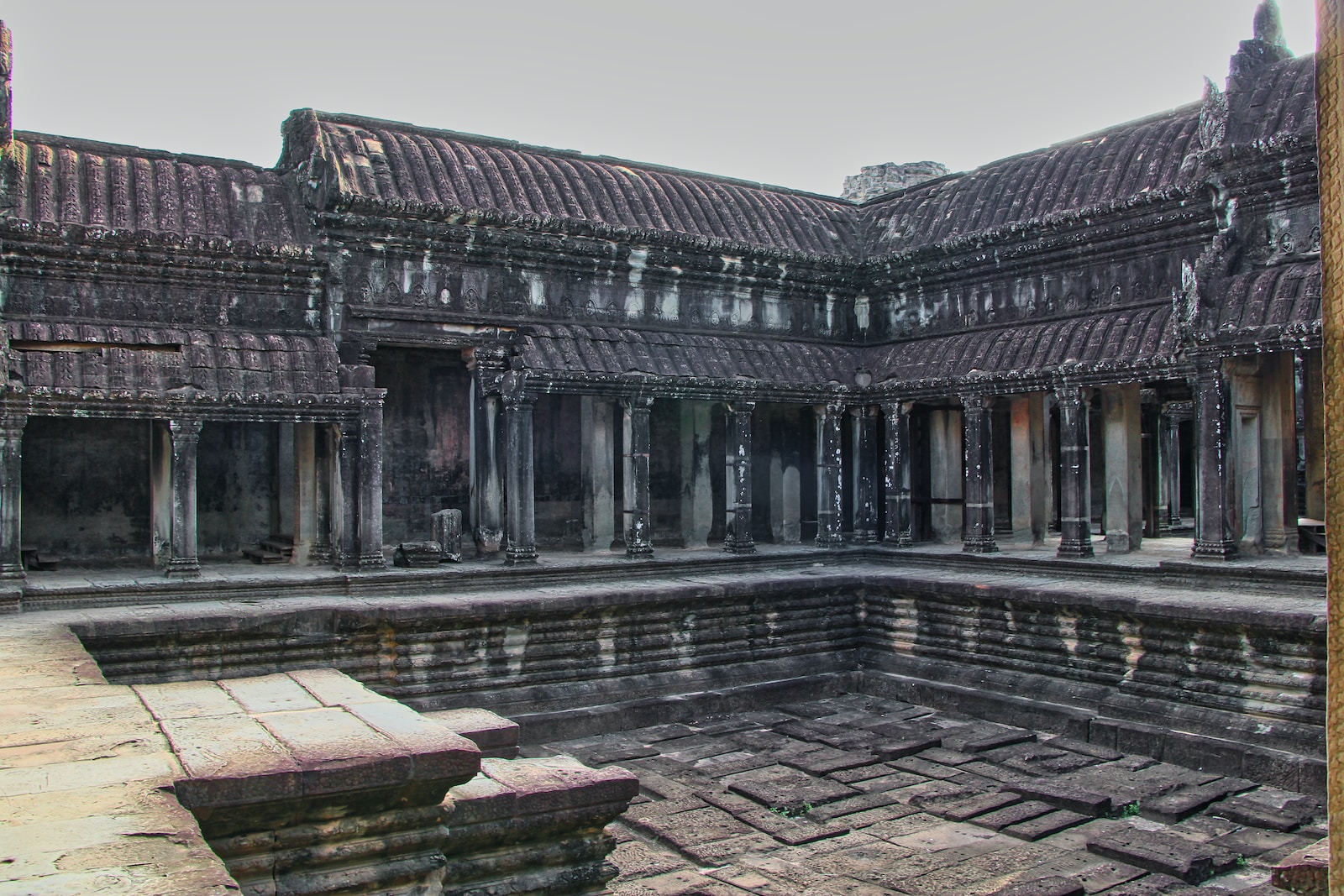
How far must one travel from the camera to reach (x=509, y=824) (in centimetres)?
486

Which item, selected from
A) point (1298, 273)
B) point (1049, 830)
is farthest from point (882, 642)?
point (1298, 273)

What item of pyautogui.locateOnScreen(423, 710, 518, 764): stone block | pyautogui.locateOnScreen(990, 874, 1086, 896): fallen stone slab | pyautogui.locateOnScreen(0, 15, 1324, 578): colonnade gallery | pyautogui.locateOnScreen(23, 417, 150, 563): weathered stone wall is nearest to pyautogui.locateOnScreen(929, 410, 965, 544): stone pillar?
pyautogui.locateOnScreen(0, 15, 1324, 578): colonnade gallery

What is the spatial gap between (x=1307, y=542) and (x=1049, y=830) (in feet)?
21.6

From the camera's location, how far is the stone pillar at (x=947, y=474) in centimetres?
1537

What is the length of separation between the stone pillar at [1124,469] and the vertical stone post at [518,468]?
6835mm

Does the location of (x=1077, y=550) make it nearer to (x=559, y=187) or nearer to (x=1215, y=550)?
(x=1215, y=550)

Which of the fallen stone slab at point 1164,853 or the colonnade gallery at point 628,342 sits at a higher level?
the colonnade gallery at point 628,342

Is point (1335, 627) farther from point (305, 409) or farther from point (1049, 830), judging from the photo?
point (305, 409)

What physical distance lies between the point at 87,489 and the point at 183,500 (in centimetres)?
198

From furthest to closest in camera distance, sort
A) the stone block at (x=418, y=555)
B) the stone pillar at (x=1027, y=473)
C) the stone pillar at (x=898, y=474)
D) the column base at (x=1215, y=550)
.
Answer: the stone pillar at (x=1027, y=473) → the stone pillar at (x=898, y=474) → the stone block at (x=418, y=555) → the column base at (x=1215, y=550)

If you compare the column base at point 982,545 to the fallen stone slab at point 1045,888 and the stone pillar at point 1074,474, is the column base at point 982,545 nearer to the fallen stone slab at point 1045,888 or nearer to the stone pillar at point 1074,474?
the stone pillar at point 1074,474

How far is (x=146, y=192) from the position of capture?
11.2 m

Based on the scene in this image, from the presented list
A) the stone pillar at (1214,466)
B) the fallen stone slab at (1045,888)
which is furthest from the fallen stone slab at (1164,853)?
the stone pillar at (1214,466)

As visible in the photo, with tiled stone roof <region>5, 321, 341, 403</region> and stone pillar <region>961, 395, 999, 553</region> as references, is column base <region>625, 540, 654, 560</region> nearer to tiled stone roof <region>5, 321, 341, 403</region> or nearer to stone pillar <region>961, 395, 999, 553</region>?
tiled stone roof <region>5, 321, 341, 403</region>
